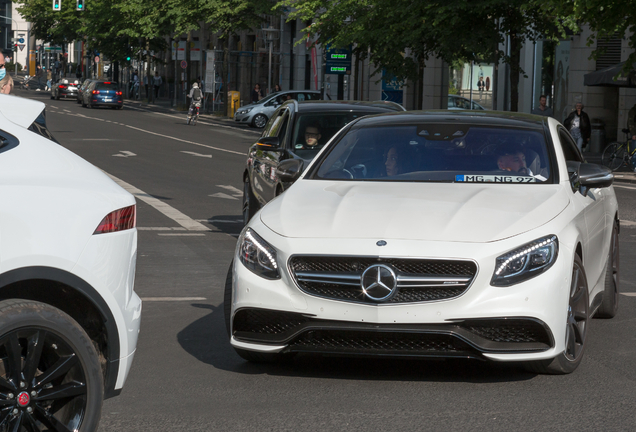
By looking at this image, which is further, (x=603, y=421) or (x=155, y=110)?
(x=155, y=110)

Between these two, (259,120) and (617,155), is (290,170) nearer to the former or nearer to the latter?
(617,155)

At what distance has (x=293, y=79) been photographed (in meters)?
57.8

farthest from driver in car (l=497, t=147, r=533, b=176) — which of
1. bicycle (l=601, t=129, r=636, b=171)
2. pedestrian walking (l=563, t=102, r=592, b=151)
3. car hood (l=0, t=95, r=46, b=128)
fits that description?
pedestrian walking (l=563, t=102, r=592, b=151)

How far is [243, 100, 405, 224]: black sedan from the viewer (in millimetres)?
10844

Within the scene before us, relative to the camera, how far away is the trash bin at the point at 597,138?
1227 inches

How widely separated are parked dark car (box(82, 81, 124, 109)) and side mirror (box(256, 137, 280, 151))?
47.9 metres

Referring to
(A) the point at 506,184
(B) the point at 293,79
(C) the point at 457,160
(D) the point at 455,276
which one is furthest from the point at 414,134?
(B) the point at 293,79

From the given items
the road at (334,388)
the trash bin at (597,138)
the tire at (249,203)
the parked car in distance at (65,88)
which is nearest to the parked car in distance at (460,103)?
the trash bin at (597,138)

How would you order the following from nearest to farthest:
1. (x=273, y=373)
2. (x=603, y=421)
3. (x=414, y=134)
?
1. (x=603, y=421)
2. (x=273, y=373)
3. (x=414, y=134)

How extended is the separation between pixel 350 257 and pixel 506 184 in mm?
1428

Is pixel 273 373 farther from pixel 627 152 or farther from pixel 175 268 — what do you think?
pixel 627 152

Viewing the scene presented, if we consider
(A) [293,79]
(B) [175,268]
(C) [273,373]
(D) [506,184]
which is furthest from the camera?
(A) [293,79]

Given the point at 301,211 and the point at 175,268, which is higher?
the point at 301,211

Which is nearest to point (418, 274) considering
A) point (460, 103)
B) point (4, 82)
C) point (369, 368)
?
point (369, 368)
